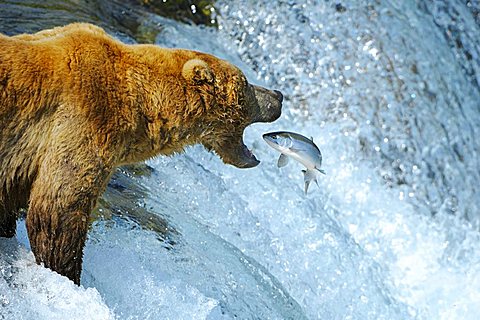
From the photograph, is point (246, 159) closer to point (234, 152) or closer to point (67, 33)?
point (234, 152)

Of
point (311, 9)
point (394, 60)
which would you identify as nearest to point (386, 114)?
point (394, 60)

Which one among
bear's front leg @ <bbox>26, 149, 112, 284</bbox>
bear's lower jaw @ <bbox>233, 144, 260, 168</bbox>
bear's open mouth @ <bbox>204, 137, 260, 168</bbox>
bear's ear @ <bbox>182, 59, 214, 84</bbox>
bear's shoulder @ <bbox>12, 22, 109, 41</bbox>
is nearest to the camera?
bear's front leg @ <bbox>26, 149, 112, 284</bbox>

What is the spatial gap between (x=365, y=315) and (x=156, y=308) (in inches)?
91.3

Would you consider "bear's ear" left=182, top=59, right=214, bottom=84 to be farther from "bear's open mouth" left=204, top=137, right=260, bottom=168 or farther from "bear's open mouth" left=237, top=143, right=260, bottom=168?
"bear's open mouth" left=237, top=143, right=260, bottom=168

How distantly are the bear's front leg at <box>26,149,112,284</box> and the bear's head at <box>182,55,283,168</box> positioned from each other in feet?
2.26

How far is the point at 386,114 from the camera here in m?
8.97

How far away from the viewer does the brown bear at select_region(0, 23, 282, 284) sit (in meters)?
4.13

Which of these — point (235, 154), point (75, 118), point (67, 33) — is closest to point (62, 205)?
point (75, 118)

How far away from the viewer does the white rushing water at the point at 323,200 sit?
500cm

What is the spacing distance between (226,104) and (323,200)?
3496 millimetres

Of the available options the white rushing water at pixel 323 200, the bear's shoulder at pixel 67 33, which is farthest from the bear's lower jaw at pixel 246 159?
the bear's shoulder at pixel 67 33

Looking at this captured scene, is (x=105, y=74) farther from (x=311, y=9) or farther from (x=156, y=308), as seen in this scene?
(x=311, y=9)

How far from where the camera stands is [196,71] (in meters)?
4.60

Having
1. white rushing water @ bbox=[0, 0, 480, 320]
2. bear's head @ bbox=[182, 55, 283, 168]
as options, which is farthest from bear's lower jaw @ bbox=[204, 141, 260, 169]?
white rushing water @ bbox=[0, 0, 480, 320]
